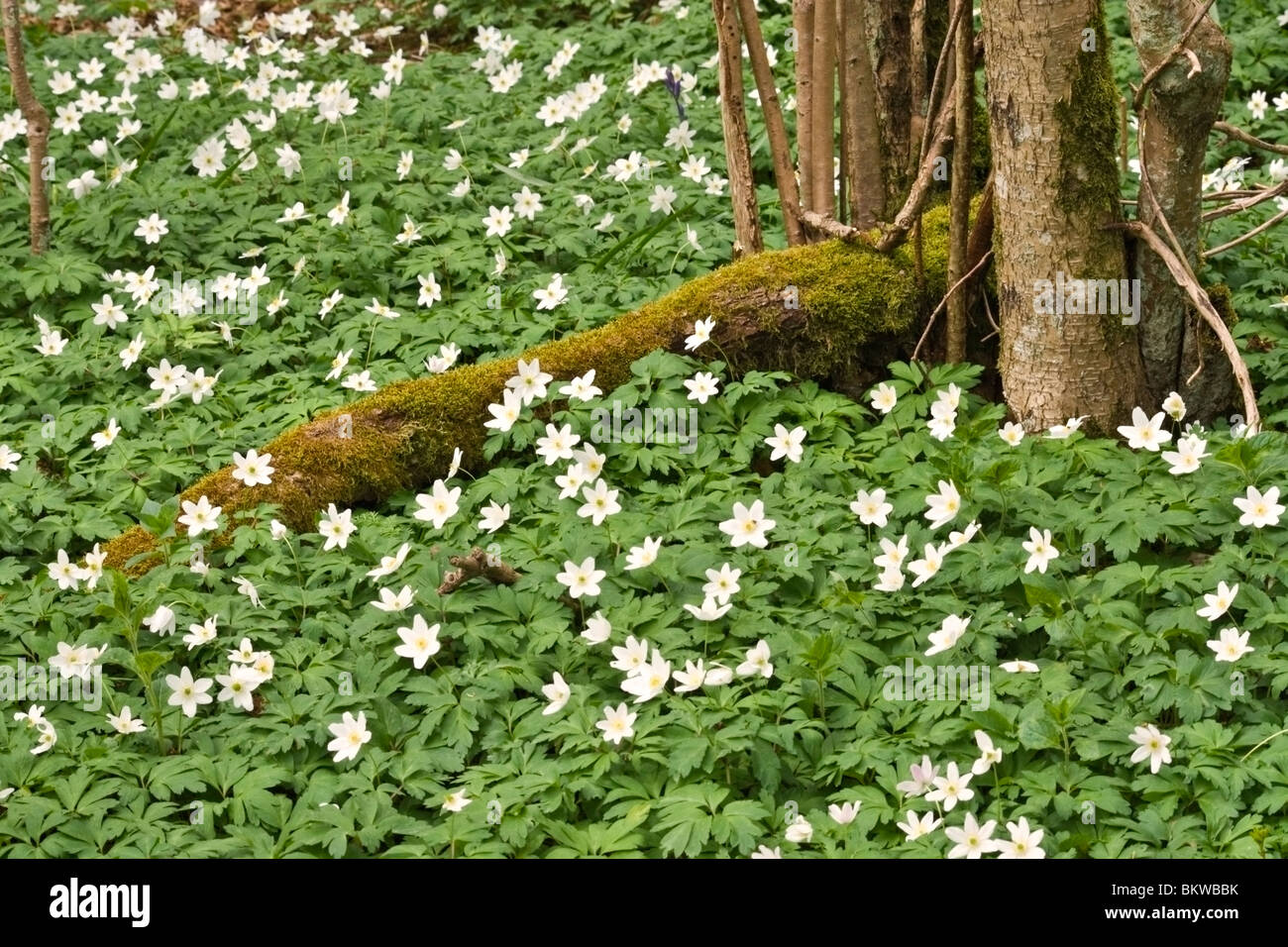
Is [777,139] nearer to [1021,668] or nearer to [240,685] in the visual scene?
[1021,668]

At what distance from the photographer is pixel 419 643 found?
426cm

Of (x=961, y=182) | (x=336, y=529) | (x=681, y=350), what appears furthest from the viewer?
(x=681, y=350)

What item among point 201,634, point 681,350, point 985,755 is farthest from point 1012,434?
point 201,634

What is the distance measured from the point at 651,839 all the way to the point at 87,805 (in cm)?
146

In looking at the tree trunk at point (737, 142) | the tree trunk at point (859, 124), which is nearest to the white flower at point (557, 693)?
the tree trunk at point (737, 142)

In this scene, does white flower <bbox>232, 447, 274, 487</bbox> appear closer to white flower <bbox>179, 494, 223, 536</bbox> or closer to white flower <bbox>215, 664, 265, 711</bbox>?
white flower <bbox>179, 494, 223, 536</bbox>

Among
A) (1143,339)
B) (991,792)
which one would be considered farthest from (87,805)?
(1143,339)

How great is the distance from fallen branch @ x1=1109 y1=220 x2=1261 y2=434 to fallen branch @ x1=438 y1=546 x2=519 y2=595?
2374 mm

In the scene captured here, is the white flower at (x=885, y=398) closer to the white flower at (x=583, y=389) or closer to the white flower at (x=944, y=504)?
the white flower at (x=944, y=504)

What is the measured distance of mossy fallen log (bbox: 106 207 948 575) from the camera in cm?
529

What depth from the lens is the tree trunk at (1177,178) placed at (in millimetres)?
4824

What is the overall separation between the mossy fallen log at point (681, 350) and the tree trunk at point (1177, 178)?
83 centimetres

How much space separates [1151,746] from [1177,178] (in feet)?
7.22
